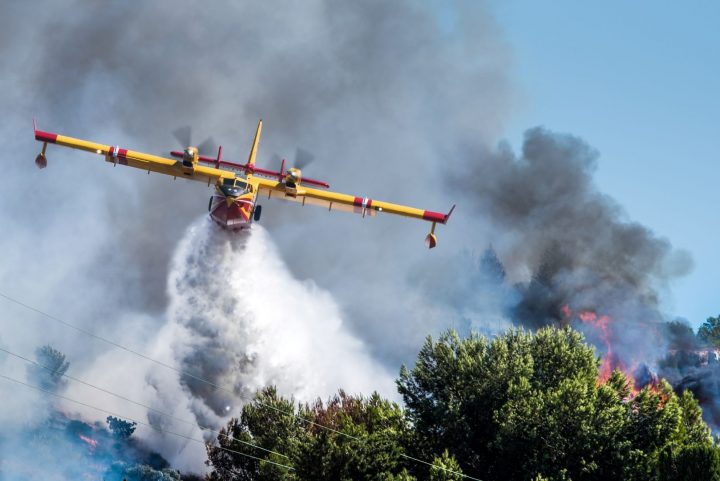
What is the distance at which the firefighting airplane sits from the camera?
70688 mm

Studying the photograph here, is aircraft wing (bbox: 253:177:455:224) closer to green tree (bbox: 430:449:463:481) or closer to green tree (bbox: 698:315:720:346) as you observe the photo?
green tree (bbox: 430:449:463:481)

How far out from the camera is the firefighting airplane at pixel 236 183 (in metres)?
70.7

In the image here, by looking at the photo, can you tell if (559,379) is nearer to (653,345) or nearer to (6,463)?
(653,345)

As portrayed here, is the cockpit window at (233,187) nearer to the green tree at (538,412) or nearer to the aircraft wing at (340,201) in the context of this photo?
the aircraft wing at (340,201)

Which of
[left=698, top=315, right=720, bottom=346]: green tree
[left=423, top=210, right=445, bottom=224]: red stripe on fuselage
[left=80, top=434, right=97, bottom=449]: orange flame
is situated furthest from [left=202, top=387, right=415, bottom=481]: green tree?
[left=698, top=315, right=720, bottom=346]: green tree

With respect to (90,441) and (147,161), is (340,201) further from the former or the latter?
(90,441)

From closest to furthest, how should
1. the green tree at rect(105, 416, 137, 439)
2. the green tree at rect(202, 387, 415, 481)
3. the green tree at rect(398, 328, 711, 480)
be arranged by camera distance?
1. the green tree at rect(398, 328, 711, 480)
2. the green tree at rect(202, 387, 415, 481)
3. the green tree at rect(105, 416, 137, 439)

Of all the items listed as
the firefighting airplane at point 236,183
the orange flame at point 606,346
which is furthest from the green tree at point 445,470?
the orange flame at point 606,346

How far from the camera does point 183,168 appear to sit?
239 feet

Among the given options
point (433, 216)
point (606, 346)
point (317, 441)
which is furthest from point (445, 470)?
point (606, 346)

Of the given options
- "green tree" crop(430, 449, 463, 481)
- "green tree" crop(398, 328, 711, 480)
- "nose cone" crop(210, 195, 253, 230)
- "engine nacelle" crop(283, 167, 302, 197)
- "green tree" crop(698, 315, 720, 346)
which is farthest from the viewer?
"green tree" crop(698, 315, 720, 346)

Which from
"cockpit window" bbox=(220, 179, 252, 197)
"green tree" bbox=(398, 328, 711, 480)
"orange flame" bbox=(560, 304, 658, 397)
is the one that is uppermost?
"orange flame" bbox=(560, 304, 658, 397)

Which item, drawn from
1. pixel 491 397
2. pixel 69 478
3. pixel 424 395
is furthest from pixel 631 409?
pixel 69 478

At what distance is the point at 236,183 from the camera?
229ft
